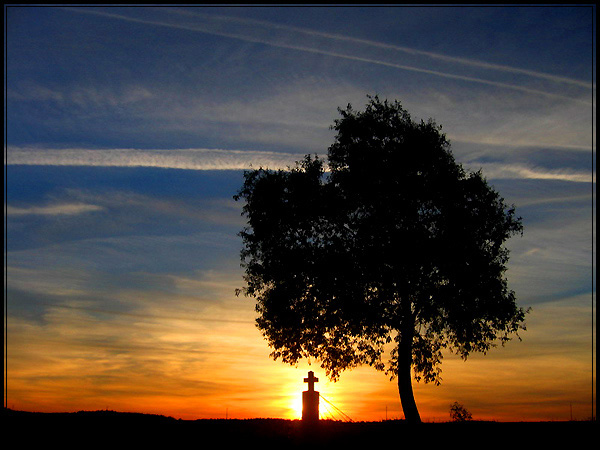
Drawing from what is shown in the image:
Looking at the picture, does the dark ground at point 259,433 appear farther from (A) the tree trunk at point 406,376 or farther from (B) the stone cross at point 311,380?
(A) the tree trunk at point 406,376

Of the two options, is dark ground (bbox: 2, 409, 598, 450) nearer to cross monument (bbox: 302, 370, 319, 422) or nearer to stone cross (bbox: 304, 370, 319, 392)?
cross monument (bbox: 302, 370, 319, 422)

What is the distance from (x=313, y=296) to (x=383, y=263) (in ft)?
12.2

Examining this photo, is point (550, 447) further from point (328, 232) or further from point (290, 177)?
point (290, 177)

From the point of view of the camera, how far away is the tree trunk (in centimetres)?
3012

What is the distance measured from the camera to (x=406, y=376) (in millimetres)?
30625

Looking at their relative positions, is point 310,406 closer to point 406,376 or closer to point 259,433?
point 259,433

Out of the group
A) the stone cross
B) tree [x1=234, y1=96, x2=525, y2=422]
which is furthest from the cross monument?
tree [x1=234, y1=96, x2=525, y2=422]

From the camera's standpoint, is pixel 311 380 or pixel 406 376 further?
pixel 406 376

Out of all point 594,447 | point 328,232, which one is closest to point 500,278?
point 328,232

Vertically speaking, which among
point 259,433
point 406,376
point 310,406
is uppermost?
point 406,376

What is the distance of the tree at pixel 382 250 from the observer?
30.7m

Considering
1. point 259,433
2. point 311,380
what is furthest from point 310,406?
point 259,433

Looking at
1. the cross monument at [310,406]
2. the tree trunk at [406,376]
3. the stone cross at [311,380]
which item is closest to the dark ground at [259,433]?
the cross monument at [310,406]

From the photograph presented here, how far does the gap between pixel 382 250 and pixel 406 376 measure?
6.02 meters
